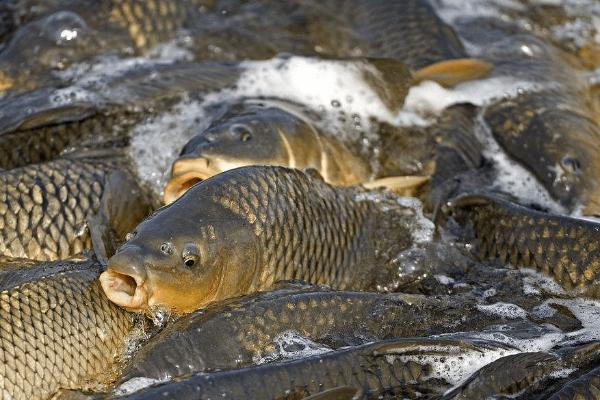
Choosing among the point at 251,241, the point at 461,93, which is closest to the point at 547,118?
the point at 461,93

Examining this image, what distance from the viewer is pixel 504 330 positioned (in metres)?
3.63

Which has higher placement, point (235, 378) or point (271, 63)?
point (235, 378)

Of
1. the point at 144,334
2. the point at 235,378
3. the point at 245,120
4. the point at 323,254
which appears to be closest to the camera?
the point at 235,378

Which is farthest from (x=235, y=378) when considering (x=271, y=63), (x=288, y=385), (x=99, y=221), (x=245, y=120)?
(x=271, y=63)

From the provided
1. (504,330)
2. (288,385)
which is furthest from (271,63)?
(288,385)

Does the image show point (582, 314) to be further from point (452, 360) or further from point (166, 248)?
point (166, 248)

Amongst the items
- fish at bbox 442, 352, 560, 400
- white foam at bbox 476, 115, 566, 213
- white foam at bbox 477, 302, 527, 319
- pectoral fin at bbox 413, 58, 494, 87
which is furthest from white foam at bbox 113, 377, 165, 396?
pectoral fin at bbox 413, 58, 494, 87

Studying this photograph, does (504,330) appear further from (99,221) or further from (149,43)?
(149,43)

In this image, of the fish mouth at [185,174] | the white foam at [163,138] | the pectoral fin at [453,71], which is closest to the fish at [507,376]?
the fish mouth at [185,174]

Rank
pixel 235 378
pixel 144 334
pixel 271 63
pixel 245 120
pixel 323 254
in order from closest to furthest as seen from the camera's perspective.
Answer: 1. pixel 235 378
2. pixel 144 334
3. pixel 323 254
4. pixel 245 120
5. pixel 271 63

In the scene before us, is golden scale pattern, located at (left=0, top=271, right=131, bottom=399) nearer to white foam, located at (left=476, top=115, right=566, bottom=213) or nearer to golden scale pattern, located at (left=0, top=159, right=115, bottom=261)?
golden scale pattern, located at (left=0, top=159, right=115, bottom=261)

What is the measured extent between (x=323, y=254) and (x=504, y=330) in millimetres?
767

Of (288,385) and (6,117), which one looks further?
(6,117)

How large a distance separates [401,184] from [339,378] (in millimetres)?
1704
